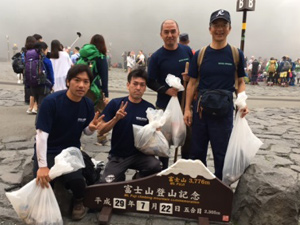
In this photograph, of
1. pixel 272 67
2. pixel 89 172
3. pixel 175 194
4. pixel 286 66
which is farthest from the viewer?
pixel 272 67

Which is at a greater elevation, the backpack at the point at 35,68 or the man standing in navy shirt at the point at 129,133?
the backpack at the point at 35,68

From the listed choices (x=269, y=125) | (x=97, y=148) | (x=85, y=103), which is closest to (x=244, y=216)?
(x=85, y=103)

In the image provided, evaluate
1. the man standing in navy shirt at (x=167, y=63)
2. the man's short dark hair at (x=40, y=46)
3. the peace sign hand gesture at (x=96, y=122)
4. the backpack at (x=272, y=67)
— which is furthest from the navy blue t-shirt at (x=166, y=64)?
the backpack at (x=272, y=67)

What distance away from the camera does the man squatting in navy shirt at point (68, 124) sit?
2.46 meters

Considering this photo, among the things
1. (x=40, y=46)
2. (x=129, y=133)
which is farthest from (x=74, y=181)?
(x=40, y=46)

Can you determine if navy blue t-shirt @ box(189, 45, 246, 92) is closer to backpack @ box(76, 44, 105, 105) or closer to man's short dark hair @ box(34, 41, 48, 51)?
backpack @ box(76, 44, 105, 105)

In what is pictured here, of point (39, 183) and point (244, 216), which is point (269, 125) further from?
point (39, 183)

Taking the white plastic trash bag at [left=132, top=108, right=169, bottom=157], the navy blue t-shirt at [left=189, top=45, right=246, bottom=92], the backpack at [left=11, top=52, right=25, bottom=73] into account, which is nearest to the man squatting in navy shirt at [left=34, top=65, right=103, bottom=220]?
the white plastic trash bag at [left=132, top=108, right=169, bottom=157]

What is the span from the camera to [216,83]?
2.71 meters

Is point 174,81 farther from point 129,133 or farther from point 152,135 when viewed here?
point 129,133

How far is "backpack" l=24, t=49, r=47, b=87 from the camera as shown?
5.48 meters

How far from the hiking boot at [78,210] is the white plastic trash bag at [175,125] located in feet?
3.79

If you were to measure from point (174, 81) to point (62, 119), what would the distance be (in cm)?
121

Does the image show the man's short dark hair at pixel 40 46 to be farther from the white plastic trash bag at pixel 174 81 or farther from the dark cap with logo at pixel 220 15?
the dark cap with logo at pixel 220 15
